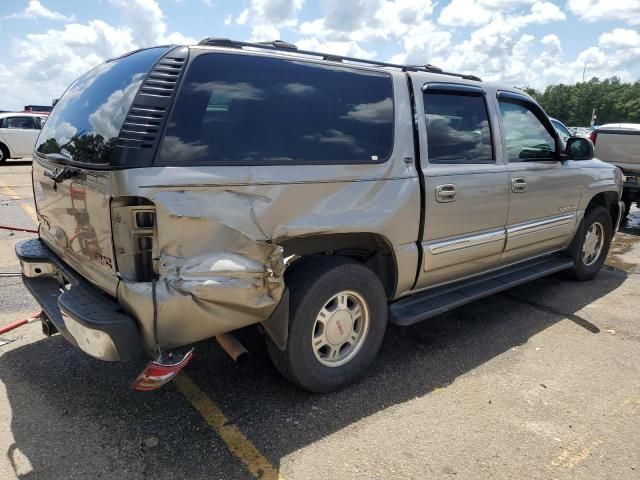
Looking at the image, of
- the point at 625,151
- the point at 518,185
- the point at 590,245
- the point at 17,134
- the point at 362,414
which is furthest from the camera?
the point at 17,134

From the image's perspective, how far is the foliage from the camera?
302ft

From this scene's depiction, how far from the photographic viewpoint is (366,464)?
2.50 meters

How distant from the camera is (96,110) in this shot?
108 inches

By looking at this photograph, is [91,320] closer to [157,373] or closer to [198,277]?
[157,373]

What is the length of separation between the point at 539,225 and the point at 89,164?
12.1 ft

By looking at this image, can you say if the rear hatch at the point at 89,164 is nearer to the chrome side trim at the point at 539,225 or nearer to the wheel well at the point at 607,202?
the chrome side trim at the point at 539,225

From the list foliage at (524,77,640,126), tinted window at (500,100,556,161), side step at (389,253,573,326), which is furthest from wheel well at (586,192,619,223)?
foliage at (524,77,640,126)

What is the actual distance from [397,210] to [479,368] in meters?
→ 1.32

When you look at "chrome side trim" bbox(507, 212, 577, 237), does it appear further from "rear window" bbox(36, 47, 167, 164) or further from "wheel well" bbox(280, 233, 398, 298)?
"rear window" bbox(36, 47, 167, 164)

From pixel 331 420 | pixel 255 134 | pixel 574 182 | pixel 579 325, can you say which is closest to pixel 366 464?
pixel 331 420

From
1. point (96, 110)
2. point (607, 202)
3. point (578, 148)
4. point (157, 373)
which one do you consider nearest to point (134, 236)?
point (157, 373)

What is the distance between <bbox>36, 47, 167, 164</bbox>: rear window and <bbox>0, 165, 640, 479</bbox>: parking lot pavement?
143 centimetres

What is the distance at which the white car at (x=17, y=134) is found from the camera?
1590 centimetres

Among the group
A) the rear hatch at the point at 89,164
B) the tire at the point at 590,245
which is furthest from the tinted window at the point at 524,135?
the rear hatch at the point at 89,164
